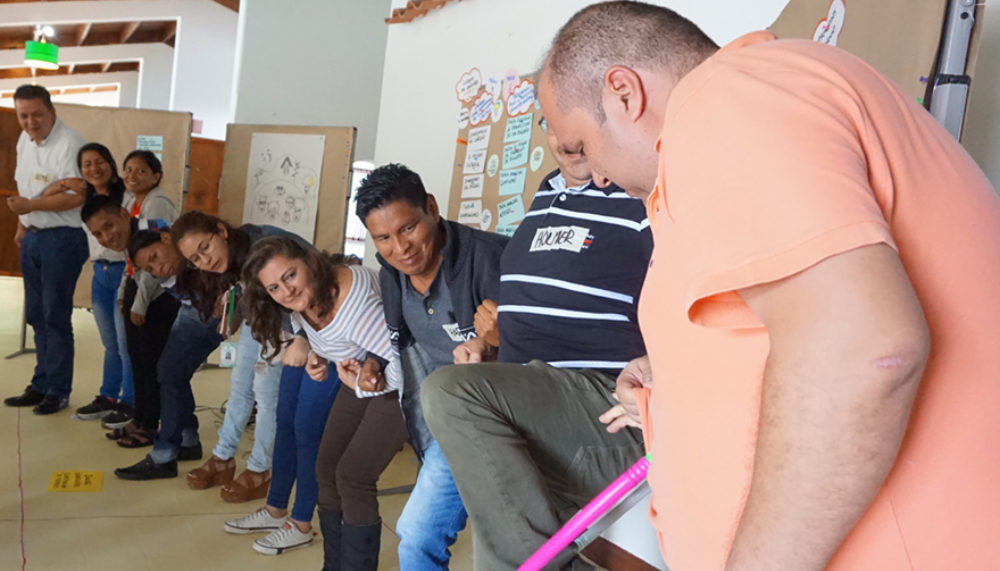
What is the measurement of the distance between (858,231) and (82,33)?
588 inches

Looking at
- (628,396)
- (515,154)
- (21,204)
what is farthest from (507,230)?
(21,204)

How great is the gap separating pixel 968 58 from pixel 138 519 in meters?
2.93

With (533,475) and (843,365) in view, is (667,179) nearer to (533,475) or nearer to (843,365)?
(843,365)

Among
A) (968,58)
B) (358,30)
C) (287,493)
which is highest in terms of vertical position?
(358,30)

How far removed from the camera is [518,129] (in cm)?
350

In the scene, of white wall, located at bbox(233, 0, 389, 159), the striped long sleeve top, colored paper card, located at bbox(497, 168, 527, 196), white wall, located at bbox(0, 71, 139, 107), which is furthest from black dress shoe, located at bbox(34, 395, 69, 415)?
white wall, located at bbox(0, 71, 139, 107)

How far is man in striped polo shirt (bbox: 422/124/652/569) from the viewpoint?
1.24 meters

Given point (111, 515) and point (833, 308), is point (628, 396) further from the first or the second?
point (111, 515)

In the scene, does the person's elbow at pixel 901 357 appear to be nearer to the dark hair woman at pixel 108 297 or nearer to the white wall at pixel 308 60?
the dark hair woman at pixel 108 297

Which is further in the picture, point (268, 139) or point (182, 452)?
point (268, 139)

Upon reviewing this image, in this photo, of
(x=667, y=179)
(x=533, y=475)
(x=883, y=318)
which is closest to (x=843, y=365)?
(x=883, y=318)

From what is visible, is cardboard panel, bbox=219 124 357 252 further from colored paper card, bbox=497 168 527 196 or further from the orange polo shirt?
the orange polo shirt

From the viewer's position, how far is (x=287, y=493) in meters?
2.82

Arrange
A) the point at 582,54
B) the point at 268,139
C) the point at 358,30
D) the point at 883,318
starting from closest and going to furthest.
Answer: the point at 883,318 < the point at 582,54 < the point at 268,139 < the point at 358,30
